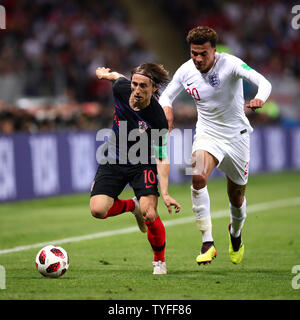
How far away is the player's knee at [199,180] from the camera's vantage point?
785 cm

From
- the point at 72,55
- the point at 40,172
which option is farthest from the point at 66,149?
the point at 72,55

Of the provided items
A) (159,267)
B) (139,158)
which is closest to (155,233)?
(159,267)

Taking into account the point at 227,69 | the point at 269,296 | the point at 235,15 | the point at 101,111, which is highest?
the point at 235,15

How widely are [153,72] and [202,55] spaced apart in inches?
23.1

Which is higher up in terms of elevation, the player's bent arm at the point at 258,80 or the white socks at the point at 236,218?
the player's bent arm at the point at 258,80

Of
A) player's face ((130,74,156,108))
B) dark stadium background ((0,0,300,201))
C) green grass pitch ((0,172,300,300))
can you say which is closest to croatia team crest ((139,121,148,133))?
player's face ((130,74,156,108))

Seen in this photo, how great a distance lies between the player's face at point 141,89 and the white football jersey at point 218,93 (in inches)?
22.0

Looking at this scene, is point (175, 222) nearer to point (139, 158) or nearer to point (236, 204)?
point (236, 204)

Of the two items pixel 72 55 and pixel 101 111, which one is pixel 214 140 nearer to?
pixel 101 111

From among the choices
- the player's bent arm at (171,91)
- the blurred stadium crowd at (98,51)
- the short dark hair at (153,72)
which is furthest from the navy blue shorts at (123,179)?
the blurred stadium crowd at (98,51)

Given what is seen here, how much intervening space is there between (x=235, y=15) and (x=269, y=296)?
21855 mm

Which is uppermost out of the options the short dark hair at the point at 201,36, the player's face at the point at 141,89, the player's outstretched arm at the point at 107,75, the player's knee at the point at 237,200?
the short dark hair at the point at 201,36

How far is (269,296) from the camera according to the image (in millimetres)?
6355

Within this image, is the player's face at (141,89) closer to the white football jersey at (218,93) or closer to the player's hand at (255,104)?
the white football jersey at (218,93)
